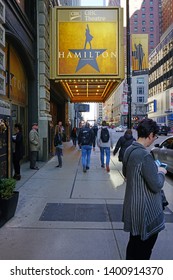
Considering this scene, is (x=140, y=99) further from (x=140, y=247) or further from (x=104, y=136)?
(x=140, y=247)

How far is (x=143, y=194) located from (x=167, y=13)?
128721 mm

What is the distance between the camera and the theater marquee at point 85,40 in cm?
1346

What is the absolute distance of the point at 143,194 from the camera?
266 centimetres

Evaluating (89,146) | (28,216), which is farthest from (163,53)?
(28,216)

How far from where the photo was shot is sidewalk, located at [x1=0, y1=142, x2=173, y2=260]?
13.2ft

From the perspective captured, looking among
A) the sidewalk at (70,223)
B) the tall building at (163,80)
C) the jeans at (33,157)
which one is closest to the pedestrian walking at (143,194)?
the sidewalk at (70,223)

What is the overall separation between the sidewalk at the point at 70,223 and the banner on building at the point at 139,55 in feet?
20.3

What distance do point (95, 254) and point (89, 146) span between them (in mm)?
6711

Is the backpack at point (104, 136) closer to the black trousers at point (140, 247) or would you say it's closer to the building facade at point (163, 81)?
the black trousers at point (140, 247)

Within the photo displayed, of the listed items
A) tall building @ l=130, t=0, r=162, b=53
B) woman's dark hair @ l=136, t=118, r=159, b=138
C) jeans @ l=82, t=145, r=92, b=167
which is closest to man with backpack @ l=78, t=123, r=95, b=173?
jeans @ l=82, t=145, r=92, b=167

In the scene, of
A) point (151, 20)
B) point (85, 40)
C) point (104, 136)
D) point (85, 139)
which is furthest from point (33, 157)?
point (151, 20)

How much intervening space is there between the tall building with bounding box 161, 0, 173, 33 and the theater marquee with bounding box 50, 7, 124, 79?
109 m

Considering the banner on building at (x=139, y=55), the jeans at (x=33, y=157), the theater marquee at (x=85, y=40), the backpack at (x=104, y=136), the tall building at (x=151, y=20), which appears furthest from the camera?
the tall building at (x=151, y=20)

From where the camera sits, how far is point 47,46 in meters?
13.9
